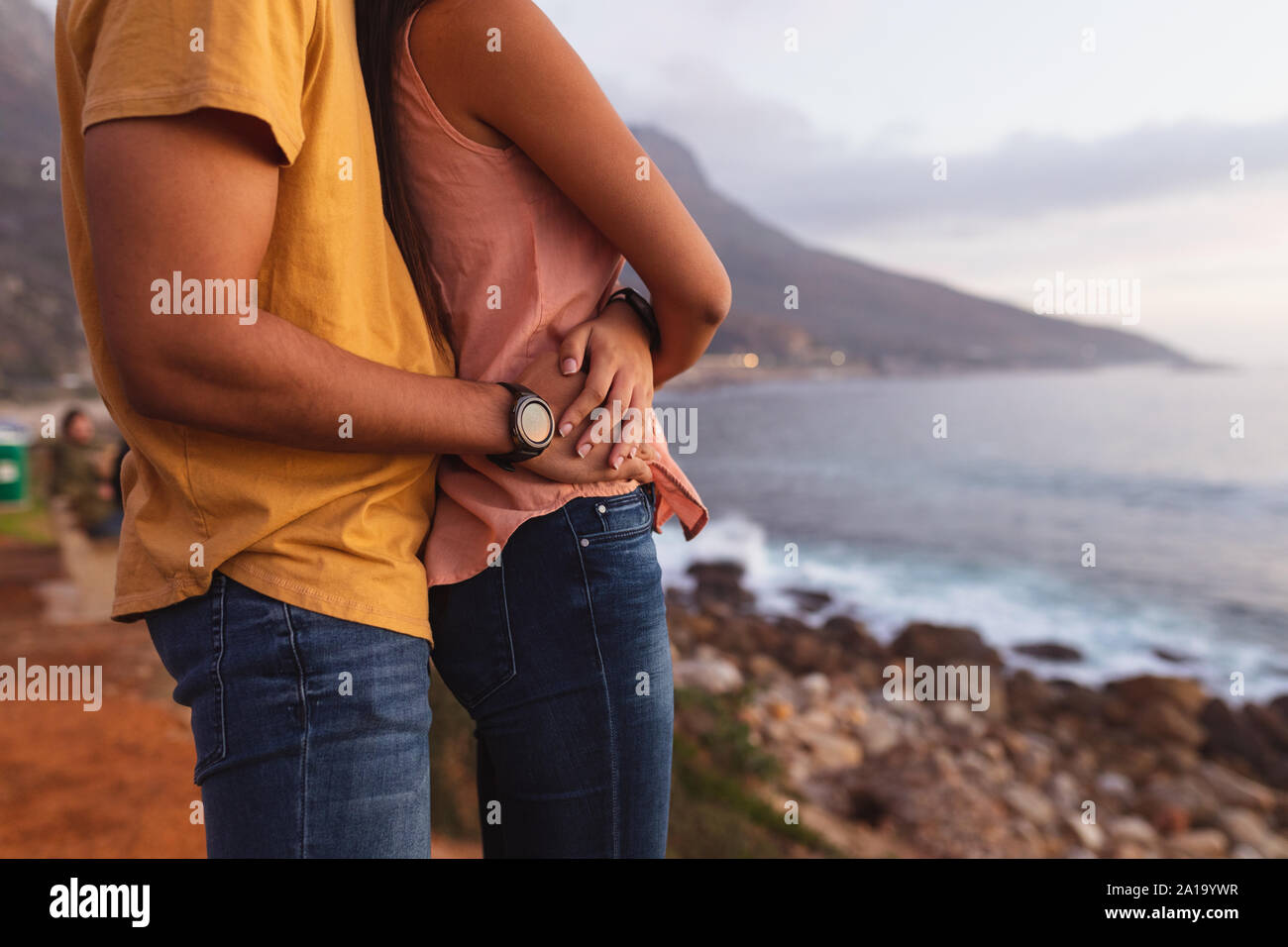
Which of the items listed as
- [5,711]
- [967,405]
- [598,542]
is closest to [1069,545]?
[5,711]

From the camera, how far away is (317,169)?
896 mm

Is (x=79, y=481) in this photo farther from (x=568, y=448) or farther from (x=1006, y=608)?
(x=1006, y=608)

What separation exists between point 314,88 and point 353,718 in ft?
2.19

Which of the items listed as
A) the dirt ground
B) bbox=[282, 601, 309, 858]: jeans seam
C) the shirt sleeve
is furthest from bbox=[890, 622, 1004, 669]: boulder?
the shirt sleeve

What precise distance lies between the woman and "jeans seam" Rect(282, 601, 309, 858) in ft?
0.68

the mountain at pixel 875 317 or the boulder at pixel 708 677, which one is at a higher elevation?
the mountain at pixel 875 317

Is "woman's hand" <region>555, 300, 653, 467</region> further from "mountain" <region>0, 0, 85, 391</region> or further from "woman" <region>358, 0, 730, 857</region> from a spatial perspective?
Result: "mountain" <region>0, 0, 85, 391</region>

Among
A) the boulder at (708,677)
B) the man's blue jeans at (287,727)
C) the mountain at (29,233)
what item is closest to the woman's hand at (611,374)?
the man's blue jeans at (287,727)

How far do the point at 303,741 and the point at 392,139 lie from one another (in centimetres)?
72

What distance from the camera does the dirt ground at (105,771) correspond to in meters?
4.45

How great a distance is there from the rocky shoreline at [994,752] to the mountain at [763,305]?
35.6 feet

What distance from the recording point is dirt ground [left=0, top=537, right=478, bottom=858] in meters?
4.45

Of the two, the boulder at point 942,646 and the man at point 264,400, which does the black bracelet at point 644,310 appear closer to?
the man at point 264,400

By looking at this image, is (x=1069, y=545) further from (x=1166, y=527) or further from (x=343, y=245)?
(x=343, y=245)
